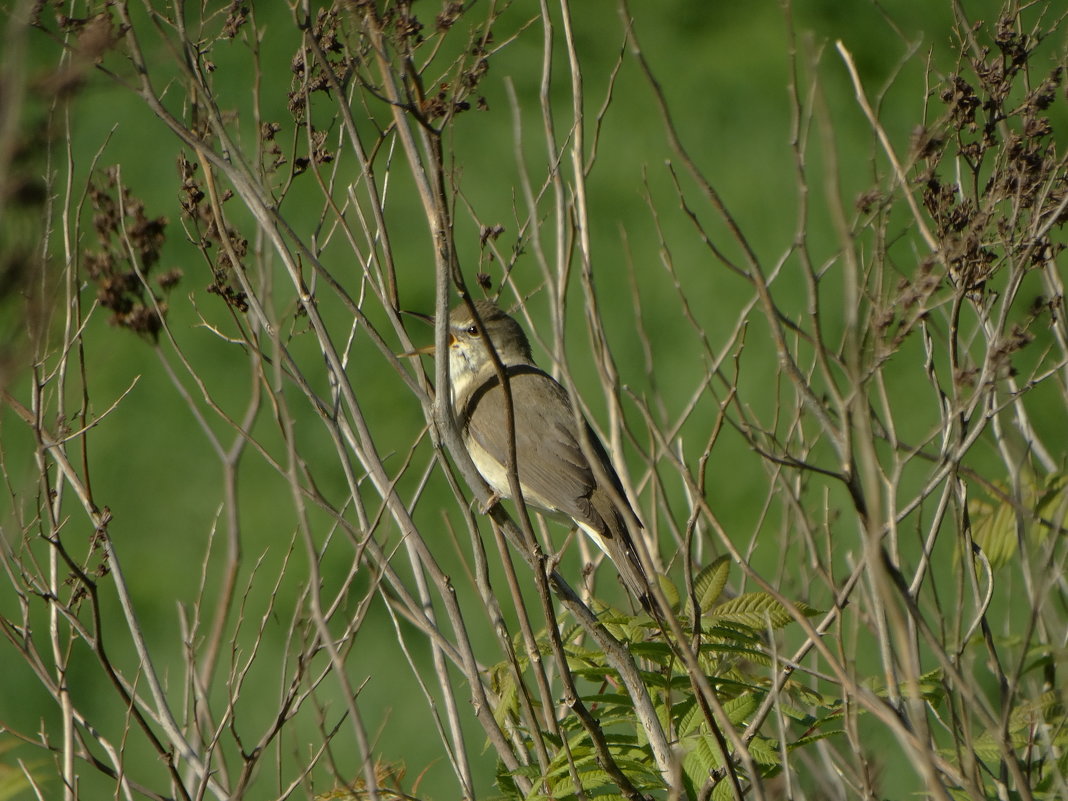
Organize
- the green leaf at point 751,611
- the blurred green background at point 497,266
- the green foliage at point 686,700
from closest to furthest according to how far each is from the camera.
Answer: the green foliage at point 686,700
the green leaf at point 751,611
the blurred green background at point 497,266

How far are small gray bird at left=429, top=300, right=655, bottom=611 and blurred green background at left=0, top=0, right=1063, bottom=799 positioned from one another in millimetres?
1331

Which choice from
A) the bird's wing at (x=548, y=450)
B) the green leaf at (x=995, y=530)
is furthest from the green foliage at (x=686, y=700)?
the bird's wing at (x=548, y=450)

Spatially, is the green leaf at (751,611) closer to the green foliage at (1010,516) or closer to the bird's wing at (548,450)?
the green foliage at (1010,516)

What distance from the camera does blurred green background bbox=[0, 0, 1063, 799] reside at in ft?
18.4

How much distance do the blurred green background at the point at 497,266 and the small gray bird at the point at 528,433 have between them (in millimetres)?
1331

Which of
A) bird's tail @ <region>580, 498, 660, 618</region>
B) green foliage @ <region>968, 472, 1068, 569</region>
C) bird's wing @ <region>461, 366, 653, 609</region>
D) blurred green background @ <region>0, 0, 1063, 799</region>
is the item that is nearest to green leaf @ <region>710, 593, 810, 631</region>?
green foliage @ <region>968, 472, 1068, 569</region>

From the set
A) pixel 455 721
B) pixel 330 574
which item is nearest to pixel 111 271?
pixel 455 721

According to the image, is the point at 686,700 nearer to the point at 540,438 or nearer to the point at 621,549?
the point at 621,549

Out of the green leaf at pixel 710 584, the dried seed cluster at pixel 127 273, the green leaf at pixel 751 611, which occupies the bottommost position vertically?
the green leaf at pixel 751 611

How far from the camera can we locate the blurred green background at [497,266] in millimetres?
5598

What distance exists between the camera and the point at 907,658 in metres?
1.41

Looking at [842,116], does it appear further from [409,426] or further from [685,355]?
[409,426]

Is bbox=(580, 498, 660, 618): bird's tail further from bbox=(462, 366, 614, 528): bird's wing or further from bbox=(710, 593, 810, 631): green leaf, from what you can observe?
bbox=(710, 593, 810, 631): green leaf

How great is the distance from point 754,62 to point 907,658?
20.5 feet
